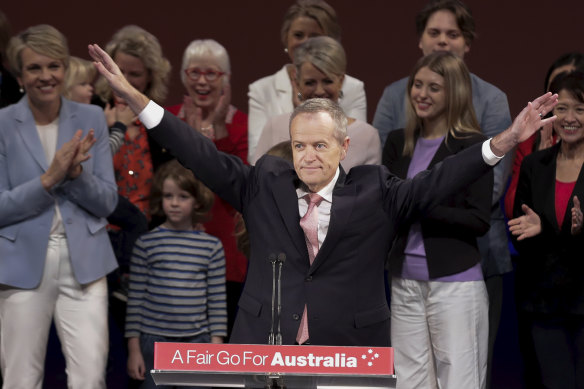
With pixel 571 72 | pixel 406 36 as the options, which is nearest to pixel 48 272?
pixel 571 72

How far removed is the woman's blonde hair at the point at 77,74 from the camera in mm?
4758

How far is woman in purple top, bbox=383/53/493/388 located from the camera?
3.76 metres

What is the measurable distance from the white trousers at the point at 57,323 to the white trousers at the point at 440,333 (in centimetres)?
122

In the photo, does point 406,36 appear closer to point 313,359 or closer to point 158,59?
point 158,59

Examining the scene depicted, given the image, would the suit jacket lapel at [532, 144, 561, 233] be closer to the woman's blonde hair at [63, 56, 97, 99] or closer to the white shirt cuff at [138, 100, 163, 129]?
the white shirt cuff at [138, 100, 163, 129]

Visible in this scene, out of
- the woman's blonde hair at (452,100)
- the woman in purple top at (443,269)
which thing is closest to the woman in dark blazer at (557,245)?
the woman in purple top at (443,269)

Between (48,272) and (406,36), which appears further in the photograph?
(406,36)

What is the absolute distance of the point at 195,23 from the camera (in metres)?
6.07

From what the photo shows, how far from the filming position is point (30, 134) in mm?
3986

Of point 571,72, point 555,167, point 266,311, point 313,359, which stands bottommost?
point 313,359

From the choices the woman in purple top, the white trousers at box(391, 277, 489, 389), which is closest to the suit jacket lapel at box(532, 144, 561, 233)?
the woman in purple top

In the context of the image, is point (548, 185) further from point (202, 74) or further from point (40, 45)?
point (40, 45)

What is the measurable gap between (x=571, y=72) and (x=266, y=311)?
6.36ft

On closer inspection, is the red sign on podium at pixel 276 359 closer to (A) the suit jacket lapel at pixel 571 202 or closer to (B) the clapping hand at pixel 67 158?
(B) the clapping hand at pixel 67 158
